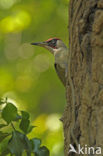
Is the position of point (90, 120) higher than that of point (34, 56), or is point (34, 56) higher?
point (90, 120)

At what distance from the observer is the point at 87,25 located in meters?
2.53

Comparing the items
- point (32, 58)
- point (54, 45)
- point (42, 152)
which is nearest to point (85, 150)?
point (42, 152)

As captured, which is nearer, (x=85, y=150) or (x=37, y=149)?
(x=85, y=150)

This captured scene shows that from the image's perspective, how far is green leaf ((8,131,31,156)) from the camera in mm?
2582

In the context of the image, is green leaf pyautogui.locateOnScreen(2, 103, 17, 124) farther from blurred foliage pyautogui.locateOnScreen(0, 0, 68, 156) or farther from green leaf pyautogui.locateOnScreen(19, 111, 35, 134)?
blurred foliage pyautogui.locateOnScreen(0, 0, 68, 156)

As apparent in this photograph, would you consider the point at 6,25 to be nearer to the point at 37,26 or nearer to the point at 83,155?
the point at 37,26

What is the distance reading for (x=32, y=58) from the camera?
893 cm

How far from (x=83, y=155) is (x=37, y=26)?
22.2 ft

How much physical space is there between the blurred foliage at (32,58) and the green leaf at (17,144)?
4.82 metres

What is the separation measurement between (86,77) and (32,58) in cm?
648

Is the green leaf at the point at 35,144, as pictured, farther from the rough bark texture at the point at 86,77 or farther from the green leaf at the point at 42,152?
the rough bark texture at the point at 86,77

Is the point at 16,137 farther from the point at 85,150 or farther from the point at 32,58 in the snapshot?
the point at 32,58

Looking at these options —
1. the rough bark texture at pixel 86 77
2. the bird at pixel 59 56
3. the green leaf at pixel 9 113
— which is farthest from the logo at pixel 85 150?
the bird at pixel 59 56

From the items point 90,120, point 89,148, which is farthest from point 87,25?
point 89,148
